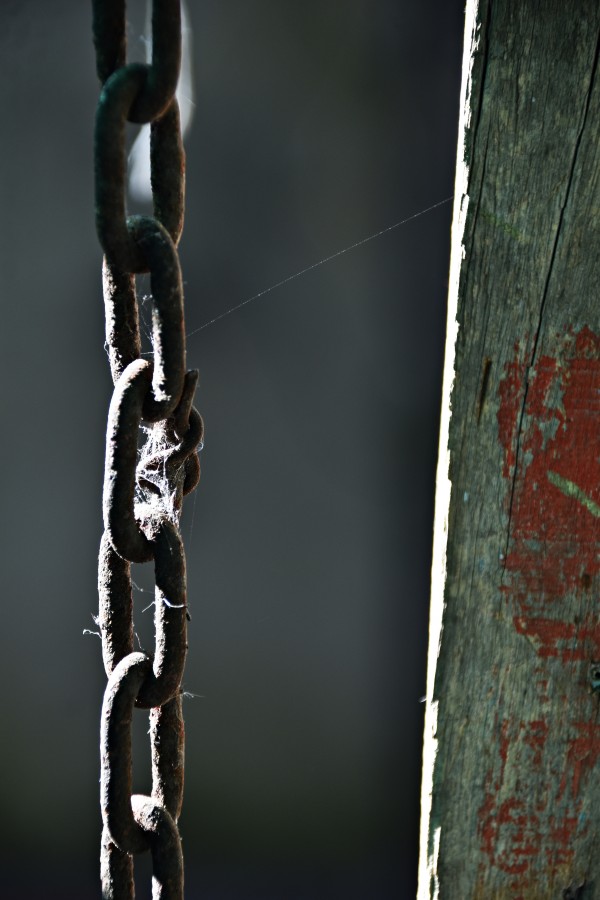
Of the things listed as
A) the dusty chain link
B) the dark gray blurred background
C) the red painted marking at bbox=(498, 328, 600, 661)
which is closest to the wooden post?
the red painted marking at bbox=(498, 328, 600, 661)

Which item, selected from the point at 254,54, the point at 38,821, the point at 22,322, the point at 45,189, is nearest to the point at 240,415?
the point at 22,322

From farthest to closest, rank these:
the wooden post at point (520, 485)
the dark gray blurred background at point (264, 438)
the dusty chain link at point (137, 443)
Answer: the dark gray blurred background at point (264, 438)
the wooden post at point (520, 485)
the dusty chain link at point (137, 443)

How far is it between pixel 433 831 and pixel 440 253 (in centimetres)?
163

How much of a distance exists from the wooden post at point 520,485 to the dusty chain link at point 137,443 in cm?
34

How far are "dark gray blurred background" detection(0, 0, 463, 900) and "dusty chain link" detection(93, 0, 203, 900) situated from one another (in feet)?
5.13

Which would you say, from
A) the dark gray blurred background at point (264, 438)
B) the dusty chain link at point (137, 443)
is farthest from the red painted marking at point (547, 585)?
the dark gray blurred background at point (264, 438)

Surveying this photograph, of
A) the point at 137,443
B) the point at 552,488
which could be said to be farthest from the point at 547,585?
the point at 137,443

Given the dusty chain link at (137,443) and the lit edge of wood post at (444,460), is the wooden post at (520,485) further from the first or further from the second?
the dusty chain link at (137,443)

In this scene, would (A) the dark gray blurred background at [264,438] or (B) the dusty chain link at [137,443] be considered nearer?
(B) the dusty chain link at [137,443]

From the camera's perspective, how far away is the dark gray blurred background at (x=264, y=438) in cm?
211

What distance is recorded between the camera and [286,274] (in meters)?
2.15

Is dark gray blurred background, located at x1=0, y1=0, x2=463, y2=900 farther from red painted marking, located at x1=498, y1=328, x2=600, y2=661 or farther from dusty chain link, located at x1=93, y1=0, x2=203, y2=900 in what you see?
dusty chain link, located at x1=93, y1=0, x2=203, y2=900

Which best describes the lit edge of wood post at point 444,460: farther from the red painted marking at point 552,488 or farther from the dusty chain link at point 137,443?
the dusty chain link at point 137,443

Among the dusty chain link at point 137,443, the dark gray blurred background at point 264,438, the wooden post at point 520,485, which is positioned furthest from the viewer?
the dark gray blurred background at point 264,438
